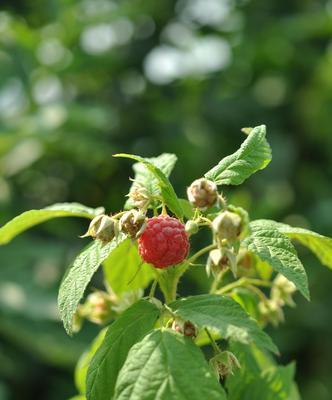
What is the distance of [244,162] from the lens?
36.1 inches

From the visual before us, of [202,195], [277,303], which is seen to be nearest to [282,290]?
[277,303]

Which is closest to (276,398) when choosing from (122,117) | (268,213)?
(268,213)

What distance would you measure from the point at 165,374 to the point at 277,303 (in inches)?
17.1

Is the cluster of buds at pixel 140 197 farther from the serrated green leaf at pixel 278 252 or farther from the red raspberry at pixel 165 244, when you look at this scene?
the serrated green leaf at pixel 278 252

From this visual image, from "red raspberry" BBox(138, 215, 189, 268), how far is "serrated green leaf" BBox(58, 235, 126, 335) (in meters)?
0.03

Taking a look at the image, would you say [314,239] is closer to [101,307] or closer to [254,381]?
[254,381]

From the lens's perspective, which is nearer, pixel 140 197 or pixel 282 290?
pixel 140 197

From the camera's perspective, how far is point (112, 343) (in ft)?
2.80

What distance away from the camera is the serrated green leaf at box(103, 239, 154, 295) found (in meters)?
1.03

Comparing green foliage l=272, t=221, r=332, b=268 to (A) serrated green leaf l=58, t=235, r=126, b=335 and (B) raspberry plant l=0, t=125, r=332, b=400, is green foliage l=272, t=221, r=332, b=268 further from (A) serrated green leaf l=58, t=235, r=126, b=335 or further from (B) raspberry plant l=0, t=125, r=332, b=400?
(A) serrated green leaf l=58, t=235, r=126, b=335

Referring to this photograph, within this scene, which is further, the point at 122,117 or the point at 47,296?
the point at 122,117

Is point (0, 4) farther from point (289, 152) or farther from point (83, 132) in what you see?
point (289, 152)

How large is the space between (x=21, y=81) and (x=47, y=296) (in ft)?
3.87

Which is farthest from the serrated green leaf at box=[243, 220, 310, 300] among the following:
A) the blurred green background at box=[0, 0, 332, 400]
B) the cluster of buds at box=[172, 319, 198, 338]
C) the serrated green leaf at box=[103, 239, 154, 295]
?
the blurred green background at box=[0, 0, 332, 400]
